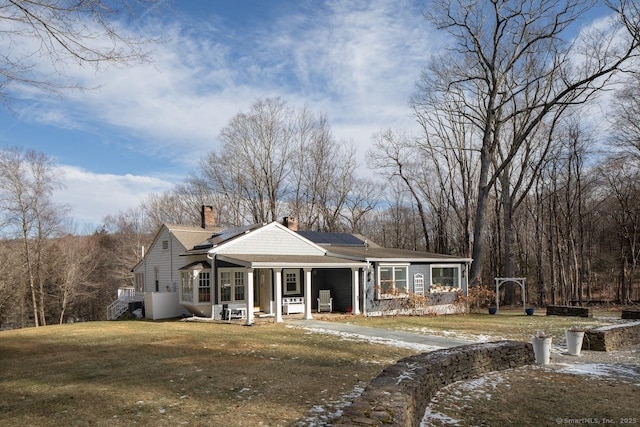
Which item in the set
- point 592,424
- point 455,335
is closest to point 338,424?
point 592,424

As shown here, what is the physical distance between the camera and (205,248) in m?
19.1

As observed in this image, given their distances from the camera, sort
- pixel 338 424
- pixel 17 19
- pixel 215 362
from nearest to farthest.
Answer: pixel 338 424
pixel 17 19
pixel 215 362

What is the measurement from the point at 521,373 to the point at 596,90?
1970 centimetres

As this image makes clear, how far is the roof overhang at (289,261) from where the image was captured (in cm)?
1660

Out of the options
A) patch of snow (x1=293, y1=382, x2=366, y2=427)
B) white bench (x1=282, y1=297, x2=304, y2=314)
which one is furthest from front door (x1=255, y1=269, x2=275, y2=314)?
patch of snow (x1=293, y1=382, x2=366, y2=427)

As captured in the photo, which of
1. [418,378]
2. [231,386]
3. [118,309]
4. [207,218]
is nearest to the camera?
[418,378]

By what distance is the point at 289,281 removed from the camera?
20.4 metres

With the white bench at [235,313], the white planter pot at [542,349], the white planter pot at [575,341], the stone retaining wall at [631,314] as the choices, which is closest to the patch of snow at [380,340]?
the white planter pot at [542,349]

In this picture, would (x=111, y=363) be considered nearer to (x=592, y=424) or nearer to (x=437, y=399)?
(x=437, y=399)

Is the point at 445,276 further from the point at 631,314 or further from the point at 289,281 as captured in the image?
the point at 289,281

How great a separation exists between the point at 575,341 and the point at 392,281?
1027cm

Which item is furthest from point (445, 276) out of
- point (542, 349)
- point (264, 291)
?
point (542, 349)

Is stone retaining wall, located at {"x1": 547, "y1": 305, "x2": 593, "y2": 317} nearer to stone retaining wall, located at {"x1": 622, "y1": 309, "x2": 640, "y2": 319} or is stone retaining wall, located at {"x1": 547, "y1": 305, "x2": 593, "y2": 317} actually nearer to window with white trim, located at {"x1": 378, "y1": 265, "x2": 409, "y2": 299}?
stone retaining wall, located at {"x1": 622, "y1": 309, "x2": 640, "y2": 319}

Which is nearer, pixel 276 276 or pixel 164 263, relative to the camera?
pixel 276 276
